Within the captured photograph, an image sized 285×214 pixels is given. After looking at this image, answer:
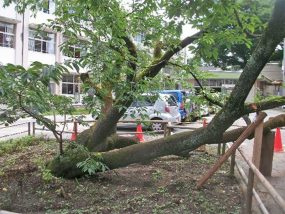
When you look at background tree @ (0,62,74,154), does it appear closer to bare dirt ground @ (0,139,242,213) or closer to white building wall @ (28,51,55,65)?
bare dirt ground @ (0,139,242,213)

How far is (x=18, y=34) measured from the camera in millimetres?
31109

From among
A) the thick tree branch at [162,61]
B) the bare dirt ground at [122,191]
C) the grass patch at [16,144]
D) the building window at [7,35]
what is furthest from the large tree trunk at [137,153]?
the building window at [7,35]

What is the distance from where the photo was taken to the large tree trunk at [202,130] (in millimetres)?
4883

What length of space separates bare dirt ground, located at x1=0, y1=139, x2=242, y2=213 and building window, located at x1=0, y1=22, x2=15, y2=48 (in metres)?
23.9

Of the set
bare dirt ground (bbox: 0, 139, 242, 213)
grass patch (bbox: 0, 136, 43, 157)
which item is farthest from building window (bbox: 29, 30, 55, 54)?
bare dirt ground (bbox: 0, 139, 242, 213)

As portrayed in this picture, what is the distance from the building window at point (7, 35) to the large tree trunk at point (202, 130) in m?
24.5

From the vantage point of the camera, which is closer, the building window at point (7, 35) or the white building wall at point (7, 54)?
the white building wall at point (7, 54)

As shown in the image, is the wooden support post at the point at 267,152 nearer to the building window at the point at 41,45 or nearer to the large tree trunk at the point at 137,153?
the large tree trunk at the point at 137,153

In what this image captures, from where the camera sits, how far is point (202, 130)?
19.1 feet

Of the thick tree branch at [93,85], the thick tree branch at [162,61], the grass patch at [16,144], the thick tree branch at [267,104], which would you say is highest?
the thick tree branch at [162,61]

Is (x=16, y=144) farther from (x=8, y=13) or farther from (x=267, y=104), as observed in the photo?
(x=8, y=13)

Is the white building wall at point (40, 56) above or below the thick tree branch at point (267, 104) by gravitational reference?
above

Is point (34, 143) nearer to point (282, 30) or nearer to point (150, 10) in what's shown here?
point (150, 10)

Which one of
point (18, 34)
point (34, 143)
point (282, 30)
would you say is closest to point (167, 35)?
point (282, 30)
